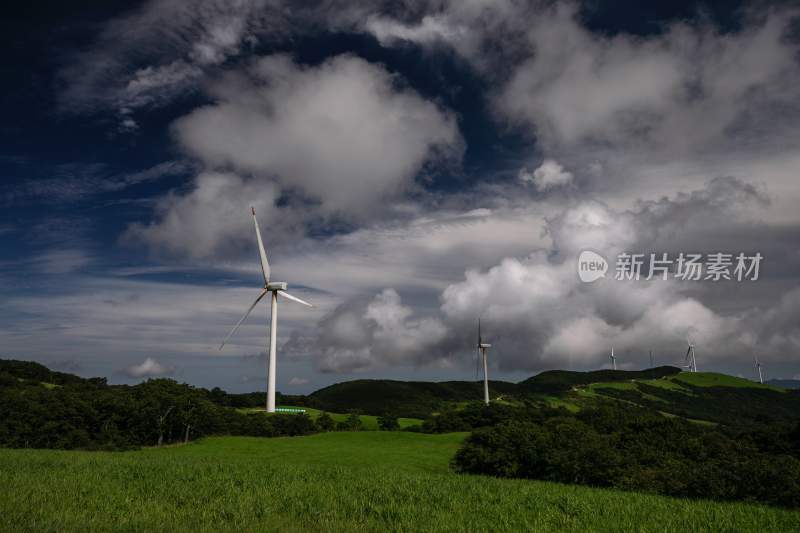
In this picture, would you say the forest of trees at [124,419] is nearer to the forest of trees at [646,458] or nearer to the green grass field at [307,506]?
the forest of trees at [646,458]

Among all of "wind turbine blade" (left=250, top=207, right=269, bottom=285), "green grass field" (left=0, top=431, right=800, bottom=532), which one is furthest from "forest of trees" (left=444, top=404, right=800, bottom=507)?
"wind turbine blade" (left=250, top=207, right=269, bottom=285)

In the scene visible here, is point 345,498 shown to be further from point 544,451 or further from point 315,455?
point 315,455

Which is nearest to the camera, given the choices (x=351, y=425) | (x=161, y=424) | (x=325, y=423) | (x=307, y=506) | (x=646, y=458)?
(x=307, y=506)

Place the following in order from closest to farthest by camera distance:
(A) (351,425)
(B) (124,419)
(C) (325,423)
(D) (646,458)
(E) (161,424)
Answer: (D) (646,458) < (E) (161,424) < (B) (124,419) < (C) (325,423) < (A) (351,425)

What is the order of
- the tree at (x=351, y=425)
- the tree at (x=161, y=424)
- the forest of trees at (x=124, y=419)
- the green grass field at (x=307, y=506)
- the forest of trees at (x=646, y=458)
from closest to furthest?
the green grass field at (x=307, y=506) < the forest of trees at (x=646, y=458) < the forest of trees at (x=124, y=419) < the tree at (x=161, y=424) < the tree at (x=351, y=425)

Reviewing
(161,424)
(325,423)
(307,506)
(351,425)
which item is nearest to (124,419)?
(161,424)

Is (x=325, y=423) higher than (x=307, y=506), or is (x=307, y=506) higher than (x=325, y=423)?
(x=307, y=506)

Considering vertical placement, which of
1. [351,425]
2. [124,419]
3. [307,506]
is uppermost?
[307,506]

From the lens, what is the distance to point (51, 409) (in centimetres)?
9681

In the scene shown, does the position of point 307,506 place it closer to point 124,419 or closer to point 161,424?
point 161,424

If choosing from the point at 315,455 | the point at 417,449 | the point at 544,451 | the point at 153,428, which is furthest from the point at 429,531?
the point at 153,428

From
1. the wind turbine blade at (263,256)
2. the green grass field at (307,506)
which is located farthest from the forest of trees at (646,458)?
the wind turbine blade at (263,256)

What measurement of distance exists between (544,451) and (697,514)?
1031 inches

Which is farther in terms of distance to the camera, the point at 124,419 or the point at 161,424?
the point at 124,419
